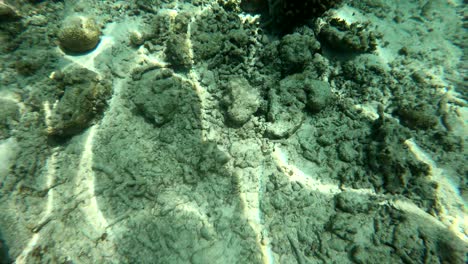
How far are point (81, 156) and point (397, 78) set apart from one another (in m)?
4.10

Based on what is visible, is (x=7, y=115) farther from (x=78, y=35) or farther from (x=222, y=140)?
(x=222, y=140)

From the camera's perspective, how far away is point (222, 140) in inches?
114

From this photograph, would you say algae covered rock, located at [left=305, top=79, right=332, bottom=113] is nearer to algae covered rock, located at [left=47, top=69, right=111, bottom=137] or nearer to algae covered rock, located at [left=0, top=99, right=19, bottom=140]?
algae covered rock, located at [left=47, top=69, right=111, bottom=137]

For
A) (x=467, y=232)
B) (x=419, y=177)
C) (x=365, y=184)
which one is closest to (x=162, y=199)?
(x=365, y=184)

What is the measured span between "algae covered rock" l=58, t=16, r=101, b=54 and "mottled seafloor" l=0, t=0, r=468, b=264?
48 mm

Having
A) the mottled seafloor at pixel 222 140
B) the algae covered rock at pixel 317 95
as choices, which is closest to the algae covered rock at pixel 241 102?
the mottled seafloor at pixel 222 140

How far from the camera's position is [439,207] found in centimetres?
265

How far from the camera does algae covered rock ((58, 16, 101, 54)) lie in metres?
3.03

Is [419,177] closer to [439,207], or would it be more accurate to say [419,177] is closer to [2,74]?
[439,207]

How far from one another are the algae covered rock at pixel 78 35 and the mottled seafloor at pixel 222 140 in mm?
48

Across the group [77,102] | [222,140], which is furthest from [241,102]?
[77,102]

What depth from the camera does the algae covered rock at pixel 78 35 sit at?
9.95 feet

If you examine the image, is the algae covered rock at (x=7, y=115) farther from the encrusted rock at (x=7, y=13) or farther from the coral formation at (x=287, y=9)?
the coral formation at (x=287, y=9)

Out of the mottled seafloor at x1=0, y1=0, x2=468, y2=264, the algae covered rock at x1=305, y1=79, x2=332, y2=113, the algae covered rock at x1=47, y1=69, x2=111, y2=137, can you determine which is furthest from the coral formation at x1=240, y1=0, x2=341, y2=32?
the algae covered rock at x1=47, y1=69, x2=111, y2=137
